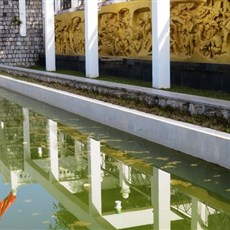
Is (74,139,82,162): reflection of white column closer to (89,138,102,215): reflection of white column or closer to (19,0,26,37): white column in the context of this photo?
(89,138,102,215): reflection of white column

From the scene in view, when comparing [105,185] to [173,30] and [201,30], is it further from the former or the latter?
[173,30]

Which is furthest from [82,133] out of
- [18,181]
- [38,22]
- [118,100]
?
[38,22]

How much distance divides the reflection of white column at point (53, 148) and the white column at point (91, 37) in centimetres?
570

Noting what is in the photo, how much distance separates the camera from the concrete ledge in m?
6.66

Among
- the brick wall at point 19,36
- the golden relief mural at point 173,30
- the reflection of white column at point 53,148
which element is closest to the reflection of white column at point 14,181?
the reflection of white column at point 53,148

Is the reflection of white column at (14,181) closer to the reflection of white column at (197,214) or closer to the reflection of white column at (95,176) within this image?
the reflection of white column at (95,176)

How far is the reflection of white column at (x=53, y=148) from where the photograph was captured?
698 cm

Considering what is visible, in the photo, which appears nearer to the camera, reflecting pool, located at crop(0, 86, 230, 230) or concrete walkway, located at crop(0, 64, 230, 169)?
reflecting pool, located at crop(0, 86, 230, 230)

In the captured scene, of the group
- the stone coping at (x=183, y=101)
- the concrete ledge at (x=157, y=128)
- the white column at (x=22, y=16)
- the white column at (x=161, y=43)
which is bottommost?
the concrete ledge at (x=157, y=128)

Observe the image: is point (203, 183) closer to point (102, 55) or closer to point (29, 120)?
point (29, 120)

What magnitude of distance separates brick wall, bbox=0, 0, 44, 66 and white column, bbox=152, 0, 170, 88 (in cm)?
1452

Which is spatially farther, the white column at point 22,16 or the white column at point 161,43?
the white column at point 22,16

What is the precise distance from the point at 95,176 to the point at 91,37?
1040 centimetres

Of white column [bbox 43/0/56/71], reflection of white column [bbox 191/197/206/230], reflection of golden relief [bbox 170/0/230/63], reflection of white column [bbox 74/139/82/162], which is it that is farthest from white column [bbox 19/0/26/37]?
reflection of white column [bbox 191/197/206/230]
